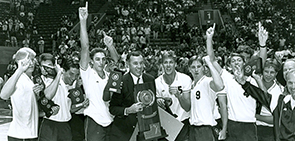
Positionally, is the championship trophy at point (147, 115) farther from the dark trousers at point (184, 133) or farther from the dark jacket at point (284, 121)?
the dark jacket at point (284, 121)

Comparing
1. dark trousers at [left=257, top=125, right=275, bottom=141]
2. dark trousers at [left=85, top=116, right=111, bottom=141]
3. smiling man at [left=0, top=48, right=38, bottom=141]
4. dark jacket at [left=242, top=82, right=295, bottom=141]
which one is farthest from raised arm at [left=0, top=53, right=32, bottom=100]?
dark trousers at [left=257, top=125, right=275, bottom=141]

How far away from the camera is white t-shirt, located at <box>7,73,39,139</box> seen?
4676mm

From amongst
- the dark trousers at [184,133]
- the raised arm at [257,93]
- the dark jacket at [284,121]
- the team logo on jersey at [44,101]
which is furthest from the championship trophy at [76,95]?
the dark jacket at [284,121]

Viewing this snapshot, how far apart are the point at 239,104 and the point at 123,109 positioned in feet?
5.31

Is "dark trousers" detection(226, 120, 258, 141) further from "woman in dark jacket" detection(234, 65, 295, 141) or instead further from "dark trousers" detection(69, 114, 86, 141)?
"dark trousers" detection(69, 114, 86, 141)

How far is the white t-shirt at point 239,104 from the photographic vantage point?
17.4 ft

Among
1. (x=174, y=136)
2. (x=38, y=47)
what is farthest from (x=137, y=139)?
(x=38, y=47)

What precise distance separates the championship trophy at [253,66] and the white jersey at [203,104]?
20.4 inches

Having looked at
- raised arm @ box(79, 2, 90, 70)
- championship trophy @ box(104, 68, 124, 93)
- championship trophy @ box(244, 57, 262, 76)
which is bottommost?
championship trophy @ box(104, 68, 124, 93)

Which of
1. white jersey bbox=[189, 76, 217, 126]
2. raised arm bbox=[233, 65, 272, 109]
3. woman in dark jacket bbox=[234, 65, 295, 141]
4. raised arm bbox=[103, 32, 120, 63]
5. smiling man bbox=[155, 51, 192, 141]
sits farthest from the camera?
raised arm bbox=[103, 32, 120, 63]

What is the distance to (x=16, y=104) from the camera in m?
4.70

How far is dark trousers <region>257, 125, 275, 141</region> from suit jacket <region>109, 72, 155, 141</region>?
1.85 metres

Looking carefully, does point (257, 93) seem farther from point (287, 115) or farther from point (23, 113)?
point (23, 113)

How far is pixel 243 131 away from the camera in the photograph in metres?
5.28
